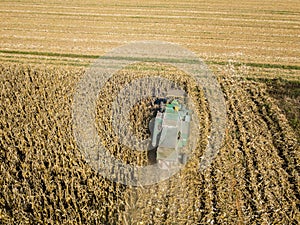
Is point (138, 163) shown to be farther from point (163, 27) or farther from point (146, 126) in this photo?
point (163, 27)

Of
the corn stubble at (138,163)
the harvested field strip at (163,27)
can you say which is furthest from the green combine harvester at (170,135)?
the harvested field strip at (163,27)

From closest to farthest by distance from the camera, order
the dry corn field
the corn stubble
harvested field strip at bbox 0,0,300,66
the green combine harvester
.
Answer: the corn stubble < the dry corn field < the green combine harvester < harvested field strip at bbox 0,0,300,66

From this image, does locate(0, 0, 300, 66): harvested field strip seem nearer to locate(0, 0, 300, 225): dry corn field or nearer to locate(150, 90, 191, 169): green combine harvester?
locate(0, 0, 300, 225): dry corn field

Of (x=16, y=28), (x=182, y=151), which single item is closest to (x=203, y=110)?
(x=182, y=151)

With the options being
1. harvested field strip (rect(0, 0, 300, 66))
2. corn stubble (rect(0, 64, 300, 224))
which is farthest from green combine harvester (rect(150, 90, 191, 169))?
harvested field strip (rect(0, 0, 300, 66))

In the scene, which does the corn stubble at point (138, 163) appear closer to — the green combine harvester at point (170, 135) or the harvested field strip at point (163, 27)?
the green combine harvester at point (170, 135)

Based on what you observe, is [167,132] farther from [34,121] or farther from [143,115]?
[34,121]
